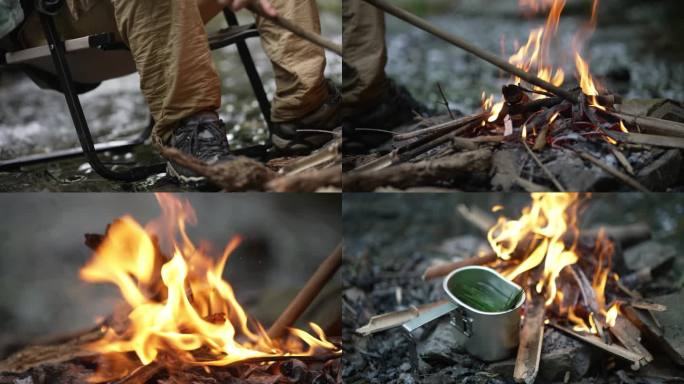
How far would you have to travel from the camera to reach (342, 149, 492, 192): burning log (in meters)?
1.95

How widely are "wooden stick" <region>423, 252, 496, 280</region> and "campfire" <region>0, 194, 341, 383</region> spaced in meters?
0.56

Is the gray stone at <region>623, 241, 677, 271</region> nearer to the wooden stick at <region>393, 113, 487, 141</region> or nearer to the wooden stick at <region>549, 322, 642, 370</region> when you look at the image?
the wooden stick at <region>549, 322, 642, 370</region>

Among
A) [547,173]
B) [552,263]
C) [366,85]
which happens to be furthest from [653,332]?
[366,85]

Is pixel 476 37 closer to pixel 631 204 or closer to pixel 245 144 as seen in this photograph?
pixel 631 204

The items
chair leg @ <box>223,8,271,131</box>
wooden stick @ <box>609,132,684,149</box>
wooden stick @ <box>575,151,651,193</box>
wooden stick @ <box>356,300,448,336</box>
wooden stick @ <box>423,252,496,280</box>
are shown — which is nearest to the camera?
wooden stick @ <box>575,151,651,193</box>

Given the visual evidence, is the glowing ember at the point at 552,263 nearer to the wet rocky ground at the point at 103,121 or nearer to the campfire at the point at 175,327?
the campfire at the point at 175,327

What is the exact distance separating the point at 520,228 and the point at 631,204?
5.61ft

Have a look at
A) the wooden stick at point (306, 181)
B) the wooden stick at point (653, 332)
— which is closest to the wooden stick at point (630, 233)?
the wooden stick at point (653, 332)

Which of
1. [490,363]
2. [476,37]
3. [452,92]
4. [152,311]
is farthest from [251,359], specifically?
[476,37]

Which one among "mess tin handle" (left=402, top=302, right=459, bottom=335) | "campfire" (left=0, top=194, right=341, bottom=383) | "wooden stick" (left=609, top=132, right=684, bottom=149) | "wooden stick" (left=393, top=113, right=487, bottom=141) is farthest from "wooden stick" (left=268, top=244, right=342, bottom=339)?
"wooden stick" (left=609, top=132, right=684, bottom=149)

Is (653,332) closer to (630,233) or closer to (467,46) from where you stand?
(630,233)

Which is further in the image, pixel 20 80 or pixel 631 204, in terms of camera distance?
pixel 20 80

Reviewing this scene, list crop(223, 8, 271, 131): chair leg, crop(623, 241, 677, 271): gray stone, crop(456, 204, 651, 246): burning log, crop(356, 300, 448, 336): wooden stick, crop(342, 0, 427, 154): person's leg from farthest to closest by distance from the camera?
crop(456, 204, 651, 246): burning log < crop(623, 241, 677, 271): gray stone < crop(223, 8, 271, 131): chair leg < crop(342, 0, 427, 154): person's leg < crop(356, 300, 448, 336): wooden stick

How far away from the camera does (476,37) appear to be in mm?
6246
